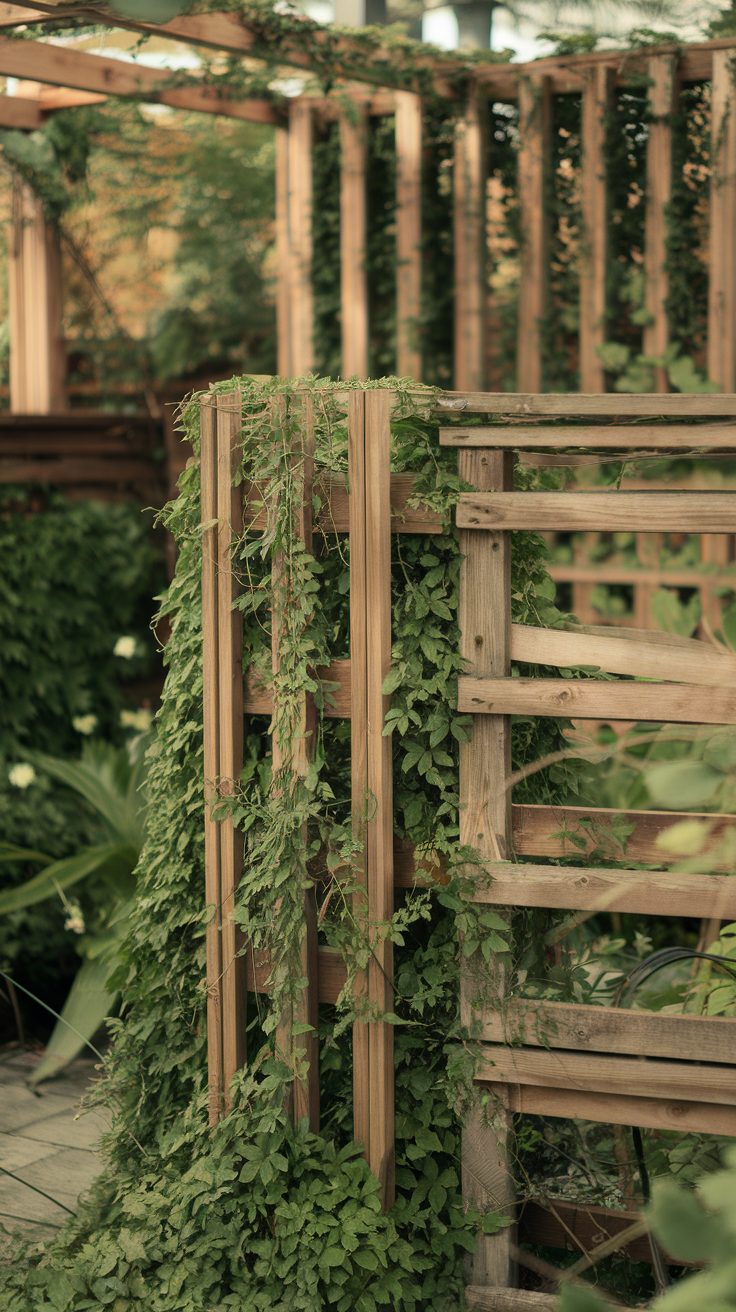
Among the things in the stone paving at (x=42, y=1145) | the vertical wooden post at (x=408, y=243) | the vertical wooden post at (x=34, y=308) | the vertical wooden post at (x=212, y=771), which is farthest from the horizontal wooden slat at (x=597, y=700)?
the vertical wooden post at (x=34, y=308)

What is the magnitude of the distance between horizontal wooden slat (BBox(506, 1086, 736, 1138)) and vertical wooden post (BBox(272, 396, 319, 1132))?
0.40 meters

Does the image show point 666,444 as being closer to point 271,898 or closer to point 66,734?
point 271,898

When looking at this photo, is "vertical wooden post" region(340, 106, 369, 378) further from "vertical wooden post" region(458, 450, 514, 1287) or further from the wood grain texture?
the wood grain texture

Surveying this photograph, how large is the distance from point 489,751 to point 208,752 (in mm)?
592

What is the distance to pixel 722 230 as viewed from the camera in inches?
213

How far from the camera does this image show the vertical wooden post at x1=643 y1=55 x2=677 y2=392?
5.50 m

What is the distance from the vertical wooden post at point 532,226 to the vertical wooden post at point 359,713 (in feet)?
11.3

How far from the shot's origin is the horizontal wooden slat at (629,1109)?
259 cm

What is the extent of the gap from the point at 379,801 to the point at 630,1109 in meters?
0.74

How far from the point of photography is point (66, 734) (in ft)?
17.4

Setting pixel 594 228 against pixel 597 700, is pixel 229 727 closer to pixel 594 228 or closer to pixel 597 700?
pixel 597 700

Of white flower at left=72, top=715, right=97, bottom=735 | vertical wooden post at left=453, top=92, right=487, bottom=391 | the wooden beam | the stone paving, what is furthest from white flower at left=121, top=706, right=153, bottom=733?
the wooden beam

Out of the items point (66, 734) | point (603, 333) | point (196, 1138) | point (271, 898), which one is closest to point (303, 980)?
point (271, 898)

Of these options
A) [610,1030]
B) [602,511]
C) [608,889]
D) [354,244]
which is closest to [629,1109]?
[610,1030]
